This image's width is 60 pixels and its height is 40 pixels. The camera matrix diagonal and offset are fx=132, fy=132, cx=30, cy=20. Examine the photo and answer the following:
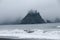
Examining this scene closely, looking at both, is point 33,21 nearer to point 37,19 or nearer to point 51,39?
point 37,19

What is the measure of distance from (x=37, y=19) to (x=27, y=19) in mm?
11139

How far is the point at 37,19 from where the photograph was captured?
13388 cm

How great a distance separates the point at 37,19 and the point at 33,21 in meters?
5.61

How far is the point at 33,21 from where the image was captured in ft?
450

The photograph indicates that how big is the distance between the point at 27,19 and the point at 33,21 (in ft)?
21.9

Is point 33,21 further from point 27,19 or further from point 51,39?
point 51,39

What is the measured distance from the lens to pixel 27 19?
138 m

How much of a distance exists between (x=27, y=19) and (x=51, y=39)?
376 feet

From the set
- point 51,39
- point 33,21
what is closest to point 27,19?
point 33,21

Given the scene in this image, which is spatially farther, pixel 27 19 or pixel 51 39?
pixel 27 19

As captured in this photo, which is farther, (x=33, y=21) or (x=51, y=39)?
(x=33, y=21)

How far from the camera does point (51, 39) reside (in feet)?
78.0

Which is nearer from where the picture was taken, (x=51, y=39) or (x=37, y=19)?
(x=51, y=39)
